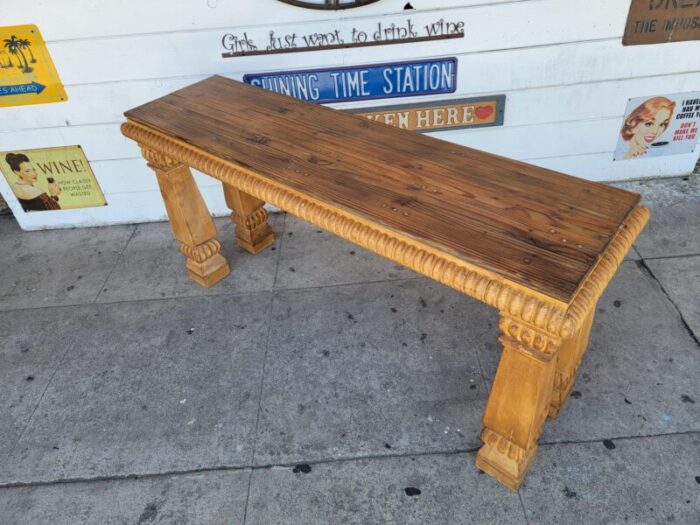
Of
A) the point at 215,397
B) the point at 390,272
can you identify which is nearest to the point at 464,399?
the point at 390,272

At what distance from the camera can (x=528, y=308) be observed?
1299 mm

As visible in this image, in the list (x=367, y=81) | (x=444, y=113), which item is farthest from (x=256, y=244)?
(x=444, y=113)

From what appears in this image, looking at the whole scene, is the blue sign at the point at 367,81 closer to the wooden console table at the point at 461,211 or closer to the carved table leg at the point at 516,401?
the wooden console table at the point at 461,211

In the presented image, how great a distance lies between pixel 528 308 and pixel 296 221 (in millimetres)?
2214

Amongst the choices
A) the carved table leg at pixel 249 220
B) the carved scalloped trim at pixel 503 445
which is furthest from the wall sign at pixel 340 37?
the carved scalloped trim at pixel 503 445

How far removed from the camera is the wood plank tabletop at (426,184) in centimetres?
139

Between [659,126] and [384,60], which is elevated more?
[384,60]

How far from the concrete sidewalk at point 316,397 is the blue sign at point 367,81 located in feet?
3.01

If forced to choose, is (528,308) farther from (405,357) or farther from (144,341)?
(144,341)

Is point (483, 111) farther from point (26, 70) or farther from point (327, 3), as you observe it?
point (26, 70)

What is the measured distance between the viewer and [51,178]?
3.24m

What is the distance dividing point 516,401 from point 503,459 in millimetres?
296

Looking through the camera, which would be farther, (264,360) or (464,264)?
(264,360)

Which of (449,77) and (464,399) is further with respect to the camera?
(449,77)
